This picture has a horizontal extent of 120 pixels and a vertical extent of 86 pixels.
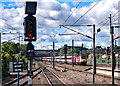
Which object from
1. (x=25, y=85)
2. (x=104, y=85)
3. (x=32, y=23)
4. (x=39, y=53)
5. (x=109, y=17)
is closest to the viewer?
(x=32, y=23)

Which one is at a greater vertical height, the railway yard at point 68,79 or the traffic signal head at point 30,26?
the traffic signal head at point 30,26

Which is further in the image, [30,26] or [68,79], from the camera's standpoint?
[68,79]

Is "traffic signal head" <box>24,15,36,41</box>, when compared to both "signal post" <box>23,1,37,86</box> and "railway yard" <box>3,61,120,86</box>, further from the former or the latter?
"railway yard" <box>3,61,120,86</box>

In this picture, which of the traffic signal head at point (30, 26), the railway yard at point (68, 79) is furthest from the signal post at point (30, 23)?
the railway yard at point (68, 79)

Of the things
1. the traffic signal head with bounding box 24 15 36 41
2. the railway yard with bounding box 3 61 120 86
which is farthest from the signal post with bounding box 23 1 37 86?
the railway yard with bounding box 3 61 120 86

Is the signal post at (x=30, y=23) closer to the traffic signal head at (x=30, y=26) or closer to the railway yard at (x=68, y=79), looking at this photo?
the traffic signal head at (x=30, y=26)

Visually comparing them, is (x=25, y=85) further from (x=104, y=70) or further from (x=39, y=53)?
(x=39, y=53)

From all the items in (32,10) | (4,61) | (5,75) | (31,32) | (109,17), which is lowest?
(5,75)

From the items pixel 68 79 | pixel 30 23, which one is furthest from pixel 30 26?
pixel 68 79

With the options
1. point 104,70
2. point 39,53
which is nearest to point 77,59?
point 104,70

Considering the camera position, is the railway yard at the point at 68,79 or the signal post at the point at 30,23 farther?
the railway yard at the point at 68,79

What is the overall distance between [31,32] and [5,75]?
27872 mm

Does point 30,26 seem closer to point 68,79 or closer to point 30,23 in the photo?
point 30,23

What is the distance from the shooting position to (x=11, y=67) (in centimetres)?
1741
